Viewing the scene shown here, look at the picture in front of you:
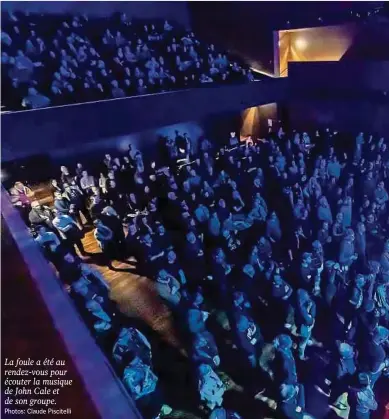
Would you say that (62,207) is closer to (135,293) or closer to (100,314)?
(135,293)

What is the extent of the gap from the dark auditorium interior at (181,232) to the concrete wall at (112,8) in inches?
1.4

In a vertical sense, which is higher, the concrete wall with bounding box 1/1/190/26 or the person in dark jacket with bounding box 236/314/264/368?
the concrete wall with bounding box 1/1/190/26

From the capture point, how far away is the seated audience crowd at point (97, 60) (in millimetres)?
5516

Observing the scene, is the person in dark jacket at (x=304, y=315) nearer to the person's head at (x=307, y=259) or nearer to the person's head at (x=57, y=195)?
the person's head at (x=307, y=259)

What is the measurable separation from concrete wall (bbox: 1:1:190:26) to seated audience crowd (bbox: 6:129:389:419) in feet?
12.0

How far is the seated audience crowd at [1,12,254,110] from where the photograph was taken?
5516 millimetres

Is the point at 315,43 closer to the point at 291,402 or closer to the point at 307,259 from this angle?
the point at 307,259

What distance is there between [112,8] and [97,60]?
236cm

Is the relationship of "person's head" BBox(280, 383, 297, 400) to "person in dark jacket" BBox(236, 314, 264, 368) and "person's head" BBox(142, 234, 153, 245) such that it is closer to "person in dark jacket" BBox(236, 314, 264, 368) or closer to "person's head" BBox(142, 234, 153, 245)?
"person in dark jacket" BBox(236, 314, 264, 368)

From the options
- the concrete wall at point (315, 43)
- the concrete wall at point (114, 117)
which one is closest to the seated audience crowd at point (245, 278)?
the concrete wall at point (114, 117)

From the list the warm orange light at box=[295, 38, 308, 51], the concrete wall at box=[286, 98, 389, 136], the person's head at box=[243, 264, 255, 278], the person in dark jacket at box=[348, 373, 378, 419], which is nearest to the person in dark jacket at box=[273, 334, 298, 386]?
the person in dark jacket at box=[348, 373, 378, 419]

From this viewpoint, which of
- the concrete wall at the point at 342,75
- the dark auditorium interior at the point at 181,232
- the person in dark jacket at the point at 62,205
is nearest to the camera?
the dark auditorium interior at the point at 181,232

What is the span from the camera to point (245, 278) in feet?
11.4

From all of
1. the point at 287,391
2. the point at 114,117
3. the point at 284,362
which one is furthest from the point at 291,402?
the point at 114,117
